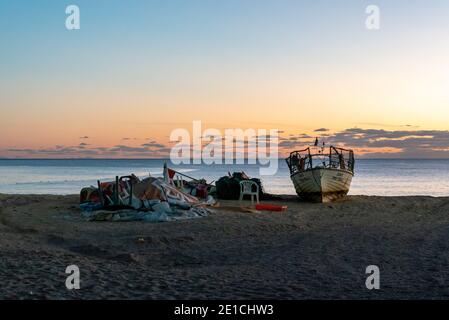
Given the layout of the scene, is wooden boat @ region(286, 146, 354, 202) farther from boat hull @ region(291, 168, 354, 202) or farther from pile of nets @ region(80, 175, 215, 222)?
pile of nets @ region(80, 175, 215, 222)

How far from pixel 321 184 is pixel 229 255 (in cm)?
1363

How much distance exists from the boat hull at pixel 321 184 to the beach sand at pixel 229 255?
4813 millimetres

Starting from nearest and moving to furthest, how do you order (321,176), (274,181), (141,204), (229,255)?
(229,255) → (141,204) → (321,176) → (274,181)

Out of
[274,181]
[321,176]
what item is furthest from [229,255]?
[274,181]

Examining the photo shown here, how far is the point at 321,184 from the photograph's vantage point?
24.2 meters

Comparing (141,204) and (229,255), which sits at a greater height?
(141,204)

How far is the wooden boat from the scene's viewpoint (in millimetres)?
24328

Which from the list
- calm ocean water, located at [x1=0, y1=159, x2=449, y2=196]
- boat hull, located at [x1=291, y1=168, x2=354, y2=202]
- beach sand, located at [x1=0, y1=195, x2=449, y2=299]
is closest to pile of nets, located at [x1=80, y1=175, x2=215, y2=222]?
beach sand, located at [x1=0, y1=195, x2=449, y2=299]

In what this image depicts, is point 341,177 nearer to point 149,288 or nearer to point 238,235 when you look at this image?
point 238,235

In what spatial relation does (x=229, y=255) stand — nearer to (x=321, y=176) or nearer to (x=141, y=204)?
(x=141, y=204)

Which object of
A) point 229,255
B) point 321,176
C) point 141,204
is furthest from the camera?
point 321,176

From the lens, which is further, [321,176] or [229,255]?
[321,176]
